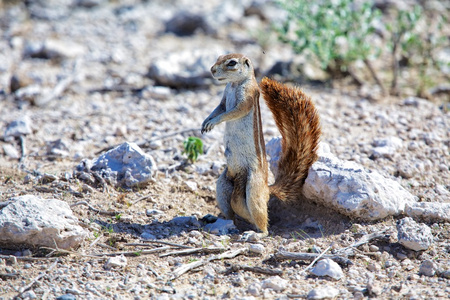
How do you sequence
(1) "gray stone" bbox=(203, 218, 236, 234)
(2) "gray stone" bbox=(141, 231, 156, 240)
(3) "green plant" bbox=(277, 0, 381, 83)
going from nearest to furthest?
(2) "gray stone" bbox=(141, 231, 156, 240)
(1) "gray stone" bbox=(203, 218, 236, 234)
(3) "green plant" bbox=(277, 0, 381, 83)

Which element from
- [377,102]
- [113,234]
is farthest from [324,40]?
[113,234]

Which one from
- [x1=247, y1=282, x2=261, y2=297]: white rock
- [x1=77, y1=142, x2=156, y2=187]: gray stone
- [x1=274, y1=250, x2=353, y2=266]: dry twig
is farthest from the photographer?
[x1=77, y1=142, x2=156, y2=187]: gray stone

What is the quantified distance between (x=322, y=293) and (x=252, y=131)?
5.41 ft

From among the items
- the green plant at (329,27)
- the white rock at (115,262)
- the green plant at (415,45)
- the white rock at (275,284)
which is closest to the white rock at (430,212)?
the white rock at (275,284)

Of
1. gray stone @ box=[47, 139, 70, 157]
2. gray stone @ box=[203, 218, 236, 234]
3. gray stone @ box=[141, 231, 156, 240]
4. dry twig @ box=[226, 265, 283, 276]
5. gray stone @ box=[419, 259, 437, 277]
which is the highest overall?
gray stone @ box=[419, 259, 437, 277]

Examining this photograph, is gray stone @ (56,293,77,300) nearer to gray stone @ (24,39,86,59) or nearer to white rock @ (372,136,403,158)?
white rock @ (372,136,403,158)

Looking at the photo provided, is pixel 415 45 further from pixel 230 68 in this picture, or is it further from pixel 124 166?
pixel 124 166

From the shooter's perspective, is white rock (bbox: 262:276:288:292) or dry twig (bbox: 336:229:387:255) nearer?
white rock (bbox: 262:276:288:292)

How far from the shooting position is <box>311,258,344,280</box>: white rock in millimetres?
3768

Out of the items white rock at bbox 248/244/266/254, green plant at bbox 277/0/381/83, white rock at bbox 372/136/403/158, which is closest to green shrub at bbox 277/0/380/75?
green plant at bbox 277/0/381/83

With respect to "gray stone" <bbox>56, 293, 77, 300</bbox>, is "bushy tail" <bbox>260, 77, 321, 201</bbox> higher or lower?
higher

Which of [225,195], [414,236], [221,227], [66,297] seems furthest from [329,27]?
[66,297]

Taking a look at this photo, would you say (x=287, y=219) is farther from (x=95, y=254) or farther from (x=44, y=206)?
(x=44, y=206)

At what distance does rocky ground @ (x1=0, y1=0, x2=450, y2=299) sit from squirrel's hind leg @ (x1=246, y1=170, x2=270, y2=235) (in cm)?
19
